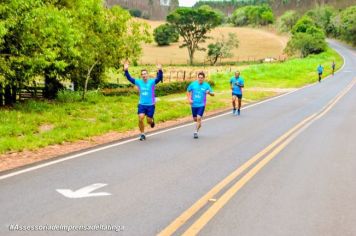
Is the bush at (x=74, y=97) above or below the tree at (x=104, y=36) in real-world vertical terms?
below

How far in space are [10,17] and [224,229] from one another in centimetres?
1407

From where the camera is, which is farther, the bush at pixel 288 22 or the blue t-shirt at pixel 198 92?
the bush at pixel 288 22

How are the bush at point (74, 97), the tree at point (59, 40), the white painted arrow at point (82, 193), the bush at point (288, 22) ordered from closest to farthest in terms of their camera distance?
the white painted arrow at point (82, 193) < the tree at point (59, 40) < the bush at point (74, 97) < the bush at point (288, 22)

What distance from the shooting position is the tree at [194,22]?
341 ft

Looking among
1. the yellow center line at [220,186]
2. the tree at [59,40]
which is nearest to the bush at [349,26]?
the tree at [59,40]

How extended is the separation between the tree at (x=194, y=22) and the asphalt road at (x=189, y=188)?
302ft

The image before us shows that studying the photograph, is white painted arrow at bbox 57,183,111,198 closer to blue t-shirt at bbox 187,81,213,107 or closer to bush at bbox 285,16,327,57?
blue t-shirt at bbox 187,81,213,107

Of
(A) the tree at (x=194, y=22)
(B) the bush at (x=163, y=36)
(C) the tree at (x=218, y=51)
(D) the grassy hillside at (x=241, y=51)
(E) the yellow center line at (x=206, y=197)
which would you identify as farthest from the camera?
(B) the bush at (x=163, y=36)

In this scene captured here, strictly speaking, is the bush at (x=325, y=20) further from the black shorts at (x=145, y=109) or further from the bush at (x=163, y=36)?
the black shorts at (x=145, y=109)

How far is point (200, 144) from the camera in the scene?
1280 cm

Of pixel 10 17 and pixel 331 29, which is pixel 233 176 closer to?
pixel 10 17

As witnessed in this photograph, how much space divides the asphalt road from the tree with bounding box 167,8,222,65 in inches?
3619

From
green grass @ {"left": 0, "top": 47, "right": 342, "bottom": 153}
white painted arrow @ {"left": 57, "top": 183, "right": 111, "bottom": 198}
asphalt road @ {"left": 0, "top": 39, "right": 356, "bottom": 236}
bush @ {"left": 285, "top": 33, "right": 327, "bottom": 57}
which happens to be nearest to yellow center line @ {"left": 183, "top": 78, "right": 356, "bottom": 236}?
asphalt road @ {"left": 0, "top": 39, "right": 356, "bottom": 236}

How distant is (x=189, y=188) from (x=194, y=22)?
100083 millimetres
